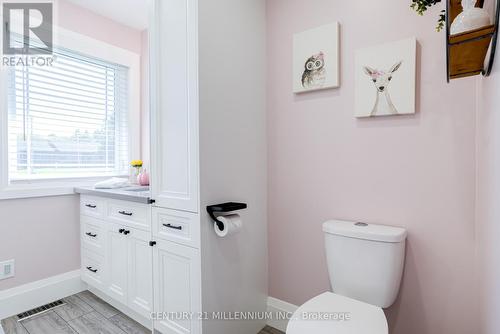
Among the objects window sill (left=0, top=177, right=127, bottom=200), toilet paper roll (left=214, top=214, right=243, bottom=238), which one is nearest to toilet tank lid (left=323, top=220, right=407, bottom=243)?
toilet paper roll (left=214, top=214, right=243, bottom=238)

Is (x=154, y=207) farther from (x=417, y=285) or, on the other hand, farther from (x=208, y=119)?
(x=417, y=285)

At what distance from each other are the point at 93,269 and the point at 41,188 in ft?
2.49

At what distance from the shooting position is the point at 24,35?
2002 millimetres

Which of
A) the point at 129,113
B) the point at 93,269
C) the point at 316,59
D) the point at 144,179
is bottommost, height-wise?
the point at 93,269

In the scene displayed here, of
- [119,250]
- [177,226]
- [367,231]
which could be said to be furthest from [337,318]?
[119,250]

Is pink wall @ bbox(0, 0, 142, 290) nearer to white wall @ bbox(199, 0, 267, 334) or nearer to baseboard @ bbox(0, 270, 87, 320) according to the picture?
baseboard @ bbox(0, 270, 87, 320)

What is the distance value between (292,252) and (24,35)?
2.58m

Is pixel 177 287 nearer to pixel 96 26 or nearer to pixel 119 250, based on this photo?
pixel 119 250

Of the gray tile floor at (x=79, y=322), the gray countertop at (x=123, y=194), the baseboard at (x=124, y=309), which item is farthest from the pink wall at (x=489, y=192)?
the baseboard at (x=124, y=309)

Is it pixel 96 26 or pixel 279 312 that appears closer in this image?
pixel 279 312

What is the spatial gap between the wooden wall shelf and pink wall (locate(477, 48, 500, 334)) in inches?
2.4

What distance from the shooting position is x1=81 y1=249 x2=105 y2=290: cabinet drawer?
6.59ft

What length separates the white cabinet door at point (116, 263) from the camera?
1.80 m

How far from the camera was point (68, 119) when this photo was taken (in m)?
2.26
